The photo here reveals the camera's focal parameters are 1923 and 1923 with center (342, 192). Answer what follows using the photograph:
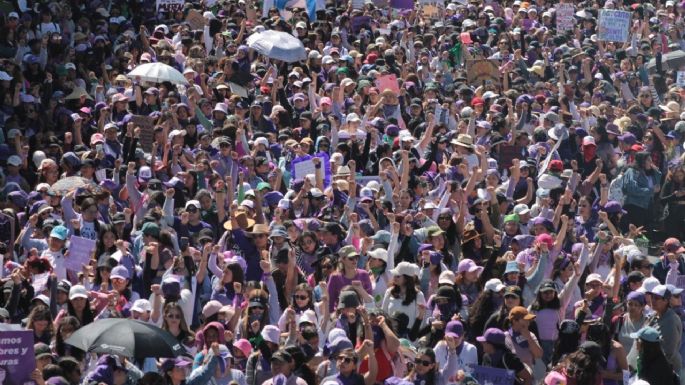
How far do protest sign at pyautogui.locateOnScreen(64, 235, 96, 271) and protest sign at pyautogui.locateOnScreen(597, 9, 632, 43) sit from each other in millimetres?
13720

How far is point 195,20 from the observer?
25719 mm

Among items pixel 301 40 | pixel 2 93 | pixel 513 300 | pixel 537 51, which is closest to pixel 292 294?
pixel 513 300

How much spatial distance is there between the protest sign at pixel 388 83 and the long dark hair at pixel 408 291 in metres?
Result: 7.43

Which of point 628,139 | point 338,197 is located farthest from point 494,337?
point 628,139

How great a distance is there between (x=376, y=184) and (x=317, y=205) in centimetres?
75

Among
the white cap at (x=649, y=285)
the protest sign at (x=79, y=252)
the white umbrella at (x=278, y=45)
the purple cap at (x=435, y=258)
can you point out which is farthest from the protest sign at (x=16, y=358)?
the white umbrella at (x=278, y=45)

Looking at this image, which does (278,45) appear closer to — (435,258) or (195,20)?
(195,20)

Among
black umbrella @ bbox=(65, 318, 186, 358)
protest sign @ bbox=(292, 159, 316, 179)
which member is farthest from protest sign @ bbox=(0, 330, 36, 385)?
protest sign @ bbox=(292, 159, 316, 179)

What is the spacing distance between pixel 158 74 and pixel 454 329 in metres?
A: 8.30

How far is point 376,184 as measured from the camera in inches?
736

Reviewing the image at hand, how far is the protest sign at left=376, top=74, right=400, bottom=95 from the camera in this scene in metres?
22.6

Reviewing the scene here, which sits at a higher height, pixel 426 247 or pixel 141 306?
pixel 141 306

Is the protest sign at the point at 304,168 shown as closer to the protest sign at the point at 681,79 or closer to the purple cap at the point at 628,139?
the purple cap at the point at 628,139

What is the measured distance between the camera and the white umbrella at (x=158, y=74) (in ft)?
70.9
